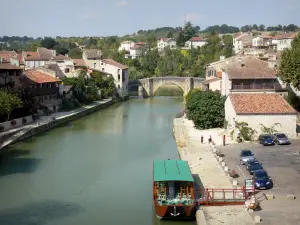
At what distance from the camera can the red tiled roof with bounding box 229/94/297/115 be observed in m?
34.3

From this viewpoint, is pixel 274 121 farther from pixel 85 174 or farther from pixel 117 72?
pixel 117 72

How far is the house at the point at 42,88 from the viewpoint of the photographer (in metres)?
48.1

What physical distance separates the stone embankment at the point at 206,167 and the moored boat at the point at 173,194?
619 mm

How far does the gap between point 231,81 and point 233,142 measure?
8.74 metres

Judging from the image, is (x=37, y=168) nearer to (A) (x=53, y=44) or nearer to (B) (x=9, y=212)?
(B) (x=9, y=212)

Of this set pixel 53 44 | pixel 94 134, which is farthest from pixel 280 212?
pixel 53 44

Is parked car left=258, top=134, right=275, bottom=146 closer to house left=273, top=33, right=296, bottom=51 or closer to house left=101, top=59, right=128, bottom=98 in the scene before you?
house left=101, top=59, right=128, bottom=98

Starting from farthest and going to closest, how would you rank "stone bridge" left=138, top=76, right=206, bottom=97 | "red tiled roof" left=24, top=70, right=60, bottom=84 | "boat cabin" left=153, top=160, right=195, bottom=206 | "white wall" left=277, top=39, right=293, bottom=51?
"white wall" left=277, top=39, right=293, bottom=51, "stone bridge" left=138, top=76, right=206, bottom=97, "red tiled roof" left=24, top=70, right=60, bottom=84, "boat cabin" left=153, top=160, right=195, bottom=206

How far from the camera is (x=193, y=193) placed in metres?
20.6

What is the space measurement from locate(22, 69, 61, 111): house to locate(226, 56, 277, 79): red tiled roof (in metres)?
A: 19.9

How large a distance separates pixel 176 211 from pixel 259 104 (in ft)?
58.2

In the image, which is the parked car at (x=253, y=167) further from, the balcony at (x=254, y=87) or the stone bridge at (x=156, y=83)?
the stone bridge at (x=156, y=83)

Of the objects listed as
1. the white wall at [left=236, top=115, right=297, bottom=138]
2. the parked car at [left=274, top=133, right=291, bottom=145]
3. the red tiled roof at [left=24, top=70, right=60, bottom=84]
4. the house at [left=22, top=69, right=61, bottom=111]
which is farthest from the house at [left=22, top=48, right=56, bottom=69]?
the parked car at [left=274, top=133, right=291, bottom=145]

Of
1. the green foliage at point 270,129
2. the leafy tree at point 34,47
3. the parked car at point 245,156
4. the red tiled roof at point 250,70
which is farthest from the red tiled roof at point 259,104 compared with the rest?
the leafy tree at point 34,47
